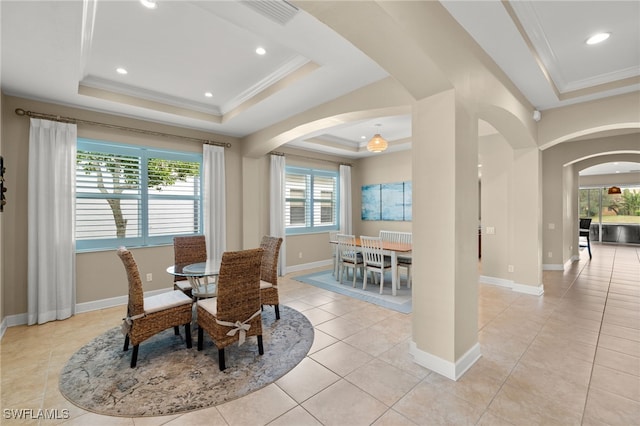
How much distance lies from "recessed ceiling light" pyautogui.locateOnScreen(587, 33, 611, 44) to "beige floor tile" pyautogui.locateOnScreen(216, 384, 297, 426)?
400cm

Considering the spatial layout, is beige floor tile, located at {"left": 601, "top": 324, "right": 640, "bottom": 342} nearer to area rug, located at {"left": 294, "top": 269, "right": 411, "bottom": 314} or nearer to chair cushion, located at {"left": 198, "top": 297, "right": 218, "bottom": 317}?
area rug, located at {"left": 294, "top": 269, "right": 411, "bottom": 314}

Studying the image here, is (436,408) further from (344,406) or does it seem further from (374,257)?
(374,257)

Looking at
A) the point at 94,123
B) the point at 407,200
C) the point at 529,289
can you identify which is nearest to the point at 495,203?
the point at 529,289

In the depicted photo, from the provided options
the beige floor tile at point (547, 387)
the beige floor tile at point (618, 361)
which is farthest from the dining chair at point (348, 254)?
the beige floor tile at point (618, 361)

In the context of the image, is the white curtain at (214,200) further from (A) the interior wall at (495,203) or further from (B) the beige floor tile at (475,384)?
(A) the interior wall at (495,203)

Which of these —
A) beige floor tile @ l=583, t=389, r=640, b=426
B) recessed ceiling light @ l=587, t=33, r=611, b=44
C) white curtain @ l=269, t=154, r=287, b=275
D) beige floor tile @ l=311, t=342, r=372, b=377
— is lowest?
beige floor tile @ l=583, t=389, r=640, b=426

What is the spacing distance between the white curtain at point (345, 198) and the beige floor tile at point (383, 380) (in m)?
4.91

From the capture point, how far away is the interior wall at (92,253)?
3.34 m

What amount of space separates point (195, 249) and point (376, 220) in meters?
4.75

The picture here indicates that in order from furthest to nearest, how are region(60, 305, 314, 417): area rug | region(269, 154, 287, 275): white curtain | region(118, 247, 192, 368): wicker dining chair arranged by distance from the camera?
region(269, 154, 287, 275): white curtain < region(118, 247, 192, 368): wicker dining chair < region(60, 305, 314, 417): area rug

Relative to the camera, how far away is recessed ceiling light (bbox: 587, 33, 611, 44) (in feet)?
8.14

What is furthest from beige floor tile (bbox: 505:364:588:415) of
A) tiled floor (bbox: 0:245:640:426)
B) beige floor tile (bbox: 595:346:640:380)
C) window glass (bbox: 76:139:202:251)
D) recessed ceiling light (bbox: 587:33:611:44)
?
window glass (bbox: 76:139:202:251)

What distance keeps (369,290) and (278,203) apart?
2599mm

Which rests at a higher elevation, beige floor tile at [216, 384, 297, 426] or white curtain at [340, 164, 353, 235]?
white curtain at [340, 164, 353, 235]
